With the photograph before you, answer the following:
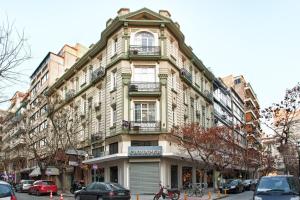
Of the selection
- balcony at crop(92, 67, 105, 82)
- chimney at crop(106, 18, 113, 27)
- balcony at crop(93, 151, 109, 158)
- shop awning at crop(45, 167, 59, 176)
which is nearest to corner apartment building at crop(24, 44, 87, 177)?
shop awning at crop(45, 167, 59, 176)

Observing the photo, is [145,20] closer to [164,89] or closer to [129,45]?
[129,45]

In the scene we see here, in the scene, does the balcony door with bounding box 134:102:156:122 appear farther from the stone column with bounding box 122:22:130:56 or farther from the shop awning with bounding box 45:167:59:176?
the shop awning with bounding box 45:167:59:176

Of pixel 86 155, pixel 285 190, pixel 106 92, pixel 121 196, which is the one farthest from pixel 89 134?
pixel 285 190

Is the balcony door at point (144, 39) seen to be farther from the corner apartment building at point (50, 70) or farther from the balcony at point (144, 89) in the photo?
the corner apartment building at point (50, 70)

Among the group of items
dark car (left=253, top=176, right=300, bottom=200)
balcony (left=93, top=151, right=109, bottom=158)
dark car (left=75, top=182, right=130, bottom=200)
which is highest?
balcony (left=93, top=151, right=109, bottom=158)

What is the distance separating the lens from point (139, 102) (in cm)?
3841

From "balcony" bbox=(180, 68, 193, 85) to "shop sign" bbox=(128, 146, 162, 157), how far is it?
369 inches

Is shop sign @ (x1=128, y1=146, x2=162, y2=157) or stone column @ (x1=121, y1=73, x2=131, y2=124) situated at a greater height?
stone column @ (x1=121, y1=73, x2=131, y2=124)

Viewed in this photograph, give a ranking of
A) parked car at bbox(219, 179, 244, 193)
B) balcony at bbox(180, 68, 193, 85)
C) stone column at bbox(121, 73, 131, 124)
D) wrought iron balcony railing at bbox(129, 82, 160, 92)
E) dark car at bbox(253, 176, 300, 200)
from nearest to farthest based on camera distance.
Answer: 1. dark car at bbox(253, 176, 300, 200)
2. stone column at bbox(121, 73, 131, 124)
3. wrought iron balcony railing at bbox(129, 82, 160, 92)
4. parked car at bbox(219, 179, 244, 193)
5. balcony at bbox(180, 68, 193, 85)

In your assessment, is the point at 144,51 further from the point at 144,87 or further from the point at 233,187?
the point at 233,187

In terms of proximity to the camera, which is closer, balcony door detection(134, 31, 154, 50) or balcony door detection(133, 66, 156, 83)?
balcony door detection(133, 66, 156, 83)

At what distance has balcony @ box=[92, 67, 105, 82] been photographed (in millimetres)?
42831

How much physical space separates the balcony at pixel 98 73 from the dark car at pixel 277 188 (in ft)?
89.8

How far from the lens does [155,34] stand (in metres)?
39.7
